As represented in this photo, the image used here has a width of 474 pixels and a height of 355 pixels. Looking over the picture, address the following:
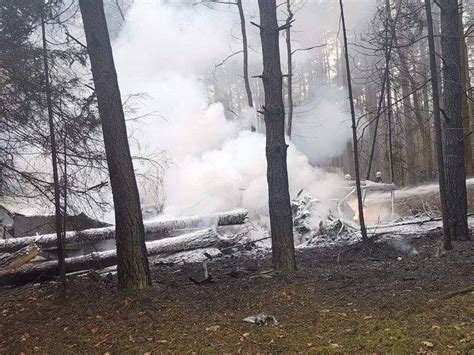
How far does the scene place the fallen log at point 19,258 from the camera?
853 centimetres

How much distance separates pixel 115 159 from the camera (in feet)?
21.0

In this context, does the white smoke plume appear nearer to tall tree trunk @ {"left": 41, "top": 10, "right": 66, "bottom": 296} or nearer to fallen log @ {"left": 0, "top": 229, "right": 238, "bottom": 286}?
fallen log @ {"left": 0, "top": 229, "right": 238, "bottom": 286}

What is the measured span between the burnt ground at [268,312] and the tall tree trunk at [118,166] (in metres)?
0.47

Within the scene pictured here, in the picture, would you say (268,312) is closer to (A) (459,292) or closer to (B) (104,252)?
(A) (459,292)

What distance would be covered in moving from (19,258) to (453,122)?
9.43 m

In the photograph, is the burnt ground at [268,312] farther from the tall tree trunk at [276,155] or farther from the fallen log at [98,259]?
the fallen log at [98,259]

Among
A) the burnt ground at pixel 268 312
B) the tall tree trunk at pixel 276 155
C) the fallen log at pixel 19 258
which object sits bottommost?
the burnt ground at pixel 268 312

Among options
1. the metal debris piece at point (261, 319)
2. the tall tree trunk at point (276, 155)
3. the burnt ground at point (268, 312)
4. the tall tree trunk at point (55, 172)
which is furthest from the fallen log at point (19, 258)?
the metal debris piece at point (261, 319)

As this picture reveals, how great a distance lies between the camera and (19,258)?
8.69m

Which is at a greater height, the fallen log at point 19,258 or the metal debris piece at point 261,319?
the fallen log at point 19,258

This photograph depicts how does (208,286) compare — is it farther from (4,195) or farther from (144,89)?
(144,89)

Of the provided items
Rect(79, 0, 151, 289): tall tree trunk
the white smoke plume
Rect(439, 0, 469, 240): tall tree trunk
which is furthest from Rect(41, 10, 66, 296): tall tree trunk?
the white smoke plume

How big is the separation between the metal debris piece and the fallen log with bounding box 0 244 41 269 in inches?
234

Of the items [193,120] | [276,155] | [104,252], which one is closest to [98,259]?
[104,252]
